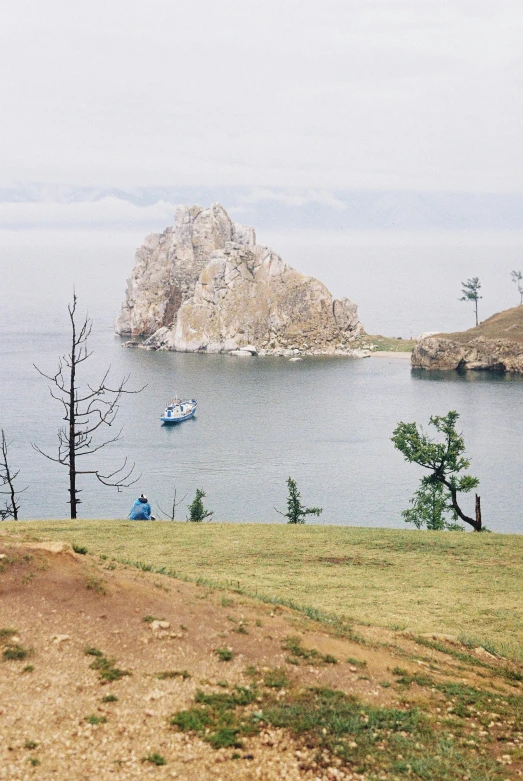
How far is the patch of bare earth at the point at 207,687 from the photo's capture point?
928 centimetres

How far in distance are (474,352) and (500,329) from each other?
1147 cm

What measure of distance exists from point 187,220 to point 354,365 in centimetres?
7256

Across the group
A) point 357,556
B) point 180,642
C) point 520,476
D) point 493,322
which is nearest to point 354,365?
point 493,322

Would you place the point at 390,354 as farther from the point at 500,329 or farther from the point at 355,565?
the point at 355,565

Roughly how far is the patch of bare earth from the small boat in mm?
74044

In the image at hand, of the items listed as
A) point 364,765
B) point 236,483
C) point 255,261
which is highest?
point 255,261

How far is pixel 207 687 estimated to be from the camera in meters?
10.8

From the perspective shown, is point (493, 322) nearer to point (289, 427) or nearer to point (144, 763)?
point (289, 427)

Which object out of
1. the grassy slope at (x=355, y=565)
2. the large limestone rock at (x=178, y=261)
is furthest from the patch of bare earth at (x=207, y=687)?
the large limestone rock at (x=178, y=261)

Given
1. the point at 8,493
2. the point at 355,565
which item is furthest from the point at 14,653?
the point at 8,493

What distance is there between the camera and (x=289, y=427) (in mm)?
85125

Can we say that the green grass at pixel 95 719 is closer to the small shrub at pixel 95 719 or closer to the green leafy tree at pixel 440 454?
the small shrub at pixel 95 719

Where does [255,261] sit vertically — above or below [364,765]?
above

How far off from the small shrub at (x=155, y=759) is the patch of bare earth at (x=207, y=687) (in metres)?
0.02
